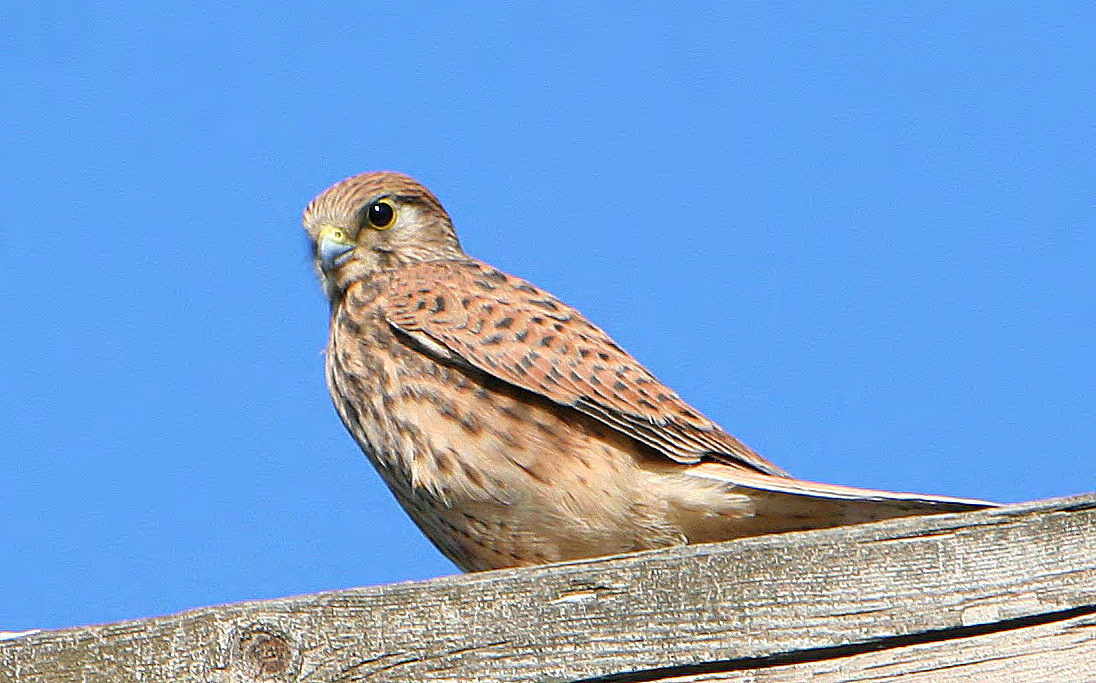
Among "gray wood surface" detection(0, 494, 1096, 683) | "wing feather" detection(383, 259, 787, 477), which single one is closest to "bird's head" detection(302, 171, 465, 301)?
"wing feather" detection(383, 259, 787, 477)

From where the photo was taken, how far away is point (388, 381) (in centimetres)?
402

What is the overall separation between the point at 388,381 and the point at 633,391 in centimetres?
63

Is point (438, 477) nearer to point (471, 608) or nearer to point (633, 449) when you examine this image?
point (633, 449)

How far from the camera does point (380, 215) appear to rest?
5.16 metres

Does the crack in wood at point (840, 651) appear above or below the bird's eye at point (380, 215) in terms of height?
below

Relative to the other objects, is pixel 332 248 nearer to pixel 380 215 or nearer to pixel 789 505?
pixel 380 215

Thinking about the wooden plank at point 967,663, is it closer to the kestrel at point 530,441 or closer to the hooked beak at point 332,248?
the kestrel at point 530,441

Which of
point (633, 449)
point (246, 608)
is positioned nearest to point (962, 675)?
point (246, 608)

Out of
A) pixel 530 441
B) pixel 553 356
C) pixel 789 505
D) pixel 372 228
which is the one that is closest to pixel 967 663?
pixel 789 505

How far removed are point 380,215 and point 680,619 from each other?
297cm

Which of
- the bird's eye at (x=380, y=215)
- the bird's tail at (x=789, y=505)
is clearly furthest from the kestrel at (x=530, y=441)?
the bird's eye at (x=380, y=215)

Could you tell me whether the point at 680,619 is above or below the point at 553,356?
below

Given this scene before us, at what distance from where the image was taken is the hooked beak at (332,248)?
491 cm

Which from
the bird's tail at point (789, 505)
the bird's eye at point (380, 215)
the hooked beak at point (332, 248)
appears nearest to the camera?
the bird's tail at point (789, 505)
